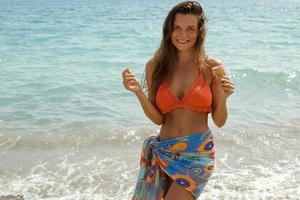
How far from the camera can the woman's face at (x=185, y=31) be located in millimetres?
3533

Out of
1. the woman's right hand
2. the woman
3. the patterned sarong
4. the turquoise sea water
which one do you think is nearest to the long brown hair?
the woman

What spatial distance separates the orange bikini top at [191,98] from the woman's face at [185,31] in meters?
0.26

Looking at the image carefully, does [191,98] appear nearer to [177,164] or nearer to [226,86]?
[226,86]

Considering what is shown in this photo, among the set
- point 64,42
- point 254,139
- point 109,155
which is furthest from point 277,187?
point 64,42

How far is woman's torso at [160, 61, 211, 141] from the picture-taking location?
357cm

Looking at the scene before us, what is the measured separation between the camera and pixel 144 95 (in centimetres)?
356

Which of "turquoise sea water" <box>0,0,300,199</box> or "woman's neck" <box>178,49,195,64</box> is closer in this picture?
"woman's neck" <box>178,49,195,64</box>

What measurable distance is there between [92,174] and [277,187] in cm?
222

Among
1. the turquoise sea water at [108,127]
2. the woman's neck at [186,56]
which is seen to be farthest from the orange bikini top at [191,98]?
the turquoise sea water at [108,127]

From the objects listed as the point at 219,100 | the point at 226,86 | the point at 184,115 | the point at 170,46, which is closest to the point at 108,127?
the point at 170,46

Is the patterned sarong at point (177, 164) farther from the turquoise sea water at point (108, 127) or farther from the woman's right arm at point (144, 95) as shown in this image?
the turquoise sea water at point (108, 127)

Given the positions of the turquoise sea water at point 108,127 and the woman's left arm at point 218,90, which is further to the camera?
the turquoise sea water at point 108,127

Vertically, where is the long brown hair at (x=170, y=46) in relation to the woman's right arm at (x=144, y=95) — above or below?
above

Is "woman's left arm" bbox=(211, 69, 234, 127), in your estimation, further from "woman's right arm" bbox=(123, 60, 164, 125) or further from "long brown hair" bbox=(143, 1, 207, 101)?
"woman's right arm" bbox=(123, 60, 164, 125)
